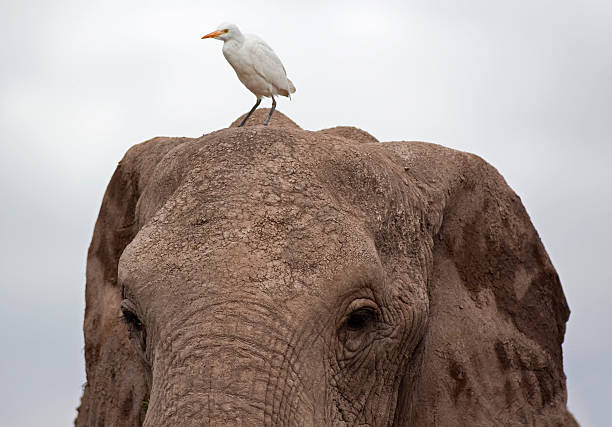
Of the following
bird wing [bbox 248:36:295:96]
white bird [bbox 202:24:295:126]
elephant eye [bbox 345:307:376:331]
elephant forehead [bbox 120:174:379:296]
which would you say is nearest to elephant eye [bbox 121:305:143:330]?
elephant forehead [bbox 120:174:379:296]

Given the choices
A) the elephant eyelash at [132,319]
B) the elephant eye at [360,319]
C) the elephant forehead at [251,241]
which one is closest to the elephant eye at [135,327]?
the elephant eyelash at [132,319]

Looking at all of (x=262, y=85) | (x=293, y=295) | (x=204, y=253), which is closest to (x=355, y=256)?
(x=293, y=295)

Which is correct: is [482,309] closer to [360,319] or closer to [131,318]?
[360,319]

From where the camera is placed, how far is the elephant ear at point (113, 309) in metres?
6.11

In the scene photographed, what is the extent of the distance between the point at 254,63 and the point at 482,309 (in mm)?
2215

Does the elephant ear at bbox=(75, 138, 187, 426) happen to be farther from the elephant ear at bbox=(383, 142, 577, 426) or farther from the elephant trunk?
the elephant trunk

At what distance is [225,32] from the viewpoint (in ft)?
22.2

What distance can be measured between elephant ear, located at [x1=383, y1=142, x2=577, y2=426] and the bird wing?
131 centimetres

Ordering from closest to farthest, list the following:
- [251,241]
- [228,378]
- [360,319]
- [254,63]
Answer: [228,378] → [251,241] → [360,319] → [254,63]

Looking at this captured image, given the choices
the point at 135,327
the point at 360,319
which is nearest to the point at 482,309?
the point at 360,319

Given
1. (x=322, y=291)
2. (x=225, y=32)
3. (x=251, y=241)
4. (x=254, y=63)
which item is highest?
(x=225, y=32)

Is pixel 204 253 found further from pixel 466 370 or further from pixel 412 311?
pixel 466 370

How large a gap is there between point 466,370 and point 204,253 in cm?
179

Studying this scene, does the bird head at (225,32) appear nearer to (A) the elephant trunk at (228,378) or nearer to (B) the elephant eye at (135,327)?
(B) the elephant eye at (135,327)
